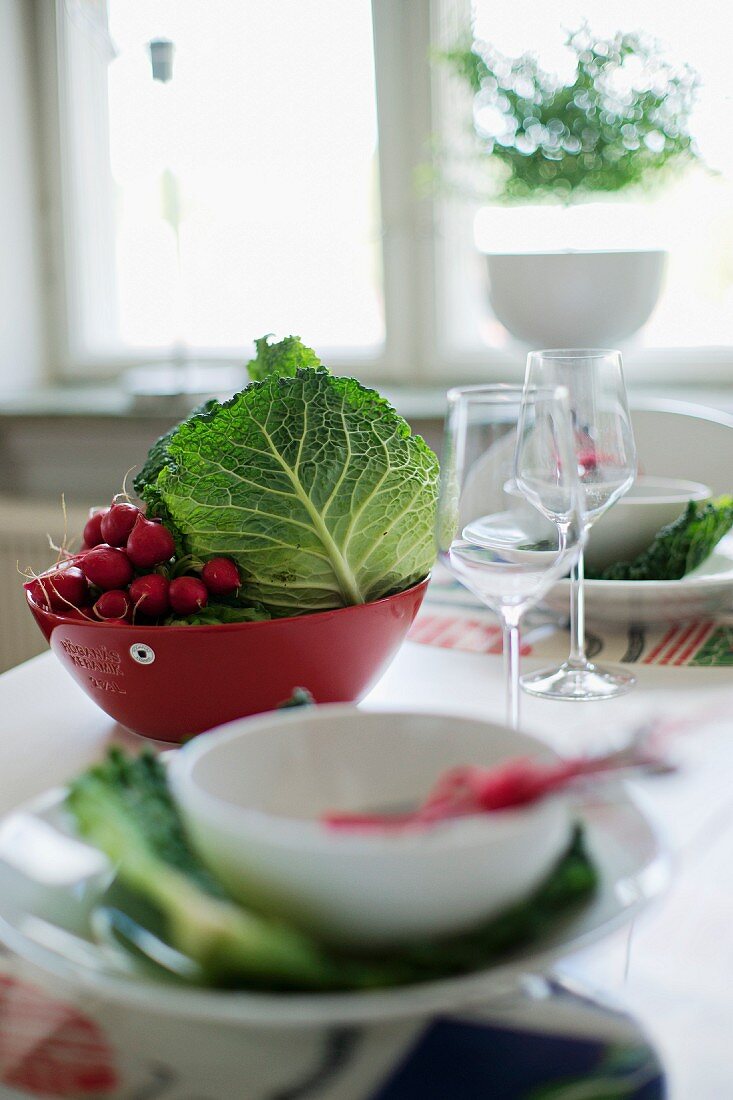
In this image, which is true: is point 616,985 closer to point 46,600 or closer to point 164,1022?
point 164,1022

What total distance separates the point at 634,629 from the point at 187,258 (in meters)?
1.81

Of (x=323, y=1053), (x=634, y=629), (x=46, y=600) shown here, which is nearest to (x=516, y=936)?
(x=323, y=1053)

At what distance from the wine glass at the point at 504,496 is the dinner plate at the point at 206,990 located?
0.68 feet

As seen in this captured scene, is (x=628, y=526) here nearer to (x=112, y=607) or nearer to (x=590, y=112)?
(x=112, y=607)

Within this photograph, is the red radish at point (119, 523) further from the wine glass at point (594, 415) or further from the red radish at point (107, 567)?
the wine glass at point (594, 415)

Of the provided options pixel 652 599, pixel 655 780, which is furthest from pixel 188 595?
pixel 652 599

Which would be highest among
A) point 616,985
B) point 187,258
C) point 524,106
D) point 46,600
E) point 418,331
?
point 524,106

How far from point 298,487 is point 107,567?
0.14 meters

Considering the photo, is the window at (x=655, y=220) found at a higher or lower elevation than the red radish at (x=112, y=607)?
higher

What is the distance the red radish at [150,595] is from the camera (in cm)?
77

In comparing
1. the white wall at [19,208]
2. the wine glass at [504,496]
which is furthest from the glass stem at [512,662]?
the white wall at [19,208]

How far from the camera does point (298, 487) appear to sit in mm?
762

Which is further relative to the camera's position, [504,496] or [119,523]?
[119,523]

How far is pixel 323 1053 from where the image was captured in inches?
17.4
